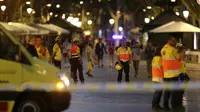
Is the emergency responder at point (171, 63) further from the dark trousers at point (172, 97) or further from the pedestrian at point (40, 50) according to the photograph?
the pedestrian at point (40, 50)

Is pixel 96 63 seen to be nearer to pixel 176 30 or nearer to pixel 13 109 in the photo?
pixel 176 30

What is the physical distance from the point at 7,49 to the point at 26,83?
2.38ft

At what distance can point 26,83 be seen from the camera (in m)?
10.7

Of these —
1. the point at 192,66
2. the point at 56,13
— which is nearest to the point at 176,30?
the point at 192,66

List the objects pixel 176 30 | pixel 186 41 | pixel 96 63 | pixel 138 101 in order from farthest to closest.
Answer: pixel 186 41
pixel 96 63
pixel 176 30
pixel 138 101

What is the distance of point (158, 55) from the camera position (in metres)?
14.3

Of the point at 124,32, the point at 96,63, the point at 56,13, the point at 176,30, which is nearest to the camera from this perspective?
the point at 176,30

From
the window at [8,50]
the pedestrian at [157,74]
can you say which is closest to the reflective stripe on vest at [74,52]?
the pedestrian at [157,74]

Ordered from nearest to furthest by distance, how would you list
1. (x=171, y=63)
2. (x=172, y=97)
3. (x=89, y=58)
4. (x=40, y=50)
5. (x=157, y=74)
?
(x=171, y=63)
(x=157, y=74)
(x=172, y=97)
(x=40, y=50)
(x=89, y=58)

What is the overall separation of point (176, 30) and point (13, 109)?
2226cm

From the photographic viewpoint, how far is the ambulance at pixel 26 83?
1065cm

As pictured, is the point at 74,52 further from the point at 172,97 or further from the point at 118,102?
the point at 172,97

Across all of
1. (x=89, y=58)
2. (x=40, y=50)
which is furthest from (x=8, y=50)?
(x=89, y=58)

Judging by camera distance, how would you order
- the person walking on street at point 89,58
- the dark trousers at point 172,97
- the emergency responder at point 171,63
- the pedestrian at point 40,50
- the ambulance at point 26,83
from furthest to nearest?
the person walking on street at point 89,58 → the pedestrian at point 40,50 → the dark trousers at point 172,97 → the emergency responder at point 171,63 → the ambulance at point 26,83
